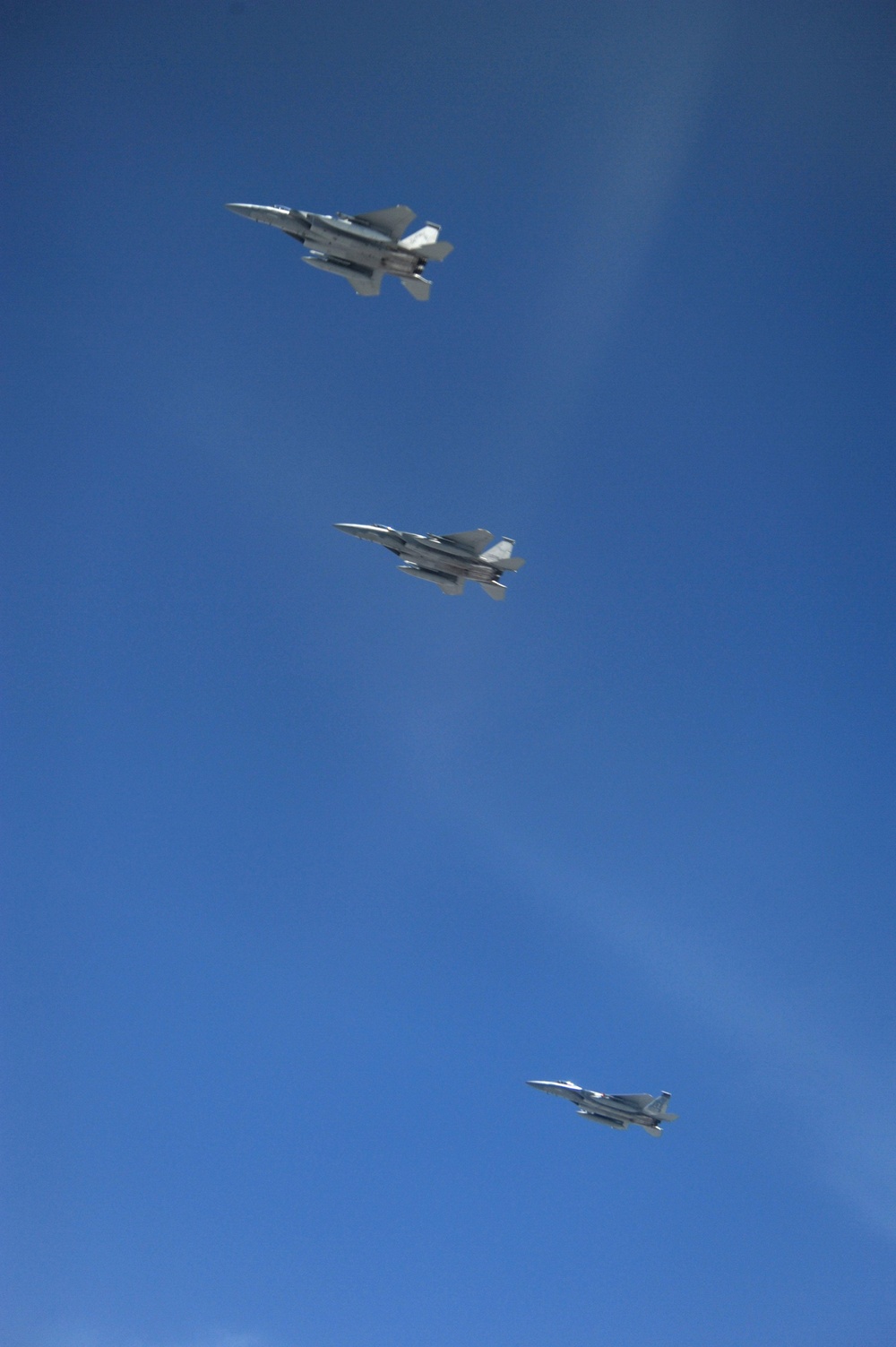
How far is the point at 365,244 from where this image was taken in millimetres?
71750

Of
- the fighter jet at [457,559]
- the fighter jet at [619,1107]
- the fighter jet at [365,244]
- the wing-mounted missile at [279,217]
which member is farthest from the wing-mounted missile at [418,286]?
Result: the fighter jet at [619,1107]

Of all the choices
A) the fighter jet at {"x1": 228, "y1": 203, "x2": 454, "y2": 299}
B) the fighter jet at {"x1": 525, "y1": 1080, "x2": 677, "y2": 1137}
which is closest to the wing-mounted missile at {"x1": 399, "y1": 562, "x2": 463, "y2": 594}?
the fighter jet at {"x1": 228, "y1": 203, "x2": 454, "y2": 299}

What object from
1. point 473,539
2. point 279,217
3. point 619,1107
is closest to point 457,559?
point 473,539

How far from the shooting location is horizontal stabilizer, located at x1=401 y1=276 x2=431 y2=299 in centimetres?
7319

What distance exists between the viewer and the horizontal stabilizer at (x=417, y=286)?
240 ft

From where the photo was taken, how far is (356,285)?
75000 mm

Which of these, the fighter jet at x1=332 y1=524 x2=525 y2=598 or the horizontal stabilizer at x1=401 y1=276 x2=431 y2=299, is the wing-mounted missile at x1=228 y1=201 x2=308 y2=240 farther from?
the fighter jet at x1=332 y1=524 x2=525 y2=598

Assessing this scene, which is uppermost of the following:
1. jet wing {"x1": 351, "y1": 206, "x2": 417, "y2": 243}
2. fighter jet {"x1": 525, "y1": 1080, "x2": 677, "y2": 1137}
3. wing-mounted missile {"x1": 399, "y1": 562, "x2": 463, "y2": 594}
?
jet wing {"x1": 351, "y1": 206, "x2": 417, "y2": 243}

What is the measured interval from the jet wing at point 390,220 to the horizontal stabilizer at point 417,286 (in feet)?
9.75

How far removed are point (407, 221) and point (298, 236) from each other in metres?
10.0

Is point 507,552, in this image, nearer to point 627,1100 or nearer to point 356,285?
point 356,285

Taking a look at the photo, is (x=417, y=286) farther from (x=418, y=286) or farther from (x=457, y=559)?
(x=457, y=559)

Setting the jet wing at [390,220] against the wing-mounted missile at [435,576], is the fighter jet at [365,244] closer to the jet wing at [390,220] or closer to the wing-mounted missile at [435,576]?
the jet wing at [390,220]

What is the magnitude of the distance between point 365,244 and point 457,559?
2711 centimetres
